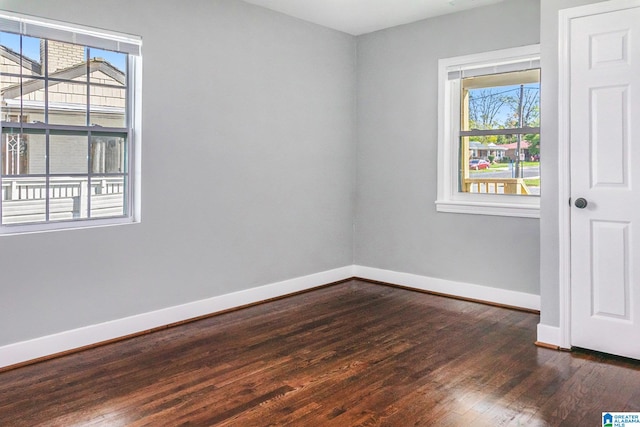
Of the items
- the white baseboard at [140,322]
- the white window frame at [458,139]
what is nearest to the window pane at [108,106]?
the white baseboard at [140,322]

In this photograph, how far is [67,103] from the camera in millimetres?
3316

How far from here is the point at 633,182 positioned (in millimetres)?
3051

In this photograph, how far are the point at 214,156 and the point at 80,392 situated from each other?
81.1 inches

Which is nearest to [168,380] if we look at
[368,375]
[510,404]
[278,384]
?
[278,384]

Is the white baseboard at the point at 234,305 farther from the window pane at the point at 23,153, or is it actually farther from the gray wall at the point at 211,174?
the window pane at the point at 23,153

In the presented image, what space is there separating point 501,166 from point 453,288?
121cm

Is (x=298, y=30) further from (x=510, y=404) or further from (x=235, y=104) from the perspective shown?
(x=510, y=404)

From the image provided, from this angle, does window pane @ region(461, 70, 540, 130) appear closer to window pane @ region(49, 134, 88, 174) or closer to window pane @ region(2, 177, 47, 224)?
window pane @ region(49, 134, 88, 174)

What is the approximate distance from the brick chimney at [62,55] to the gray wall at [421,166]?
2911 millimetres

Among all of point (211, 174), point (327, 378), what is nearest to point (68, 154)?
→ point (211, 174)

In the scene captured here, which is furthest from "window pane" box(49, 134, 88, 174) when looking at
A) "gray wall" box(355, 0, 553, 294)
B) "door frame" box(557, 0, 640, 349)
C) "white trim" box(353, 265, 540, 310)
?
"door frame" box(557, 0, 640, 349)

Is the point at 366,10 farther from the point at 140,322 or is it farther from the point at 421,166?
the point at 140,322

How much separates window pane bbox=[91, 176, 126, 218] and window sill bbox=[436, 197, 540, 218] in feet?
9.28

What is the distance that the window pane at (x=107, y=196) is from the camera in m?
3.50
